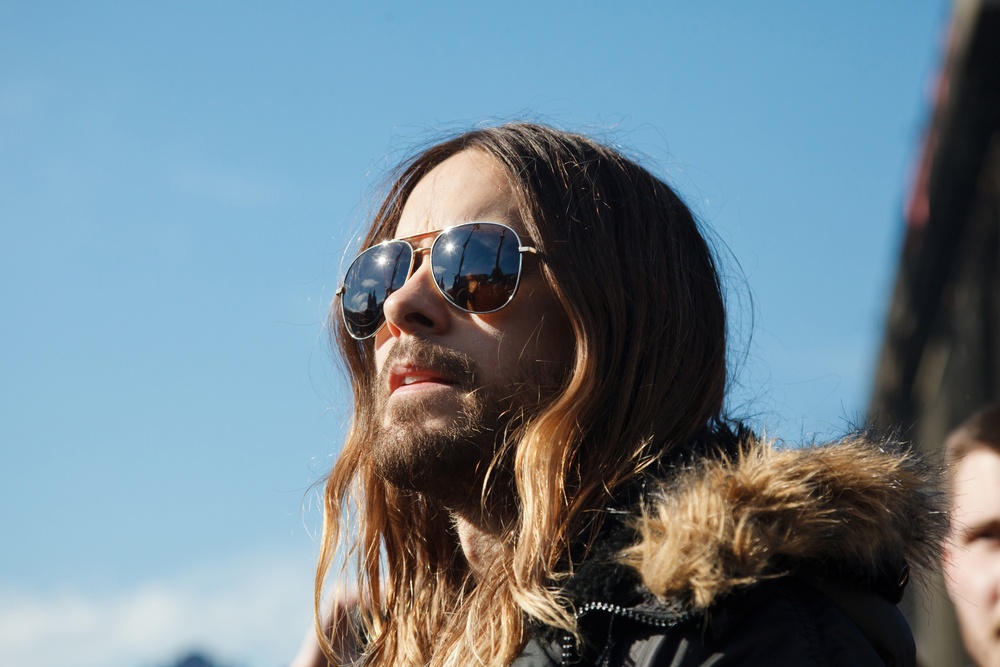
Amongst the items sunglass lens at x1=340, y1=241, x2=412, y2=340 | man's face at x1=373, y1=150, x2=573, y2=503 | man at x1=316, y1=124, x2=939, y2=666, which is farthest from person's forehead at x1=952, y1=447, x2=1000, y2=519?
sunglass lens at x1=340, y1=241, x2=412, y2=340

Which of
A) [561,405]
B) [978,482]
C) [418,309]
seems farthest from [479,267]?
[978,482]

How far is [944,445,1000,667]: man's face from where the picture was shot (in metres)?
2.90

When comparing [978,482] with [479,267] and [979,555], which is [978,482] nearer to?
[979,555]

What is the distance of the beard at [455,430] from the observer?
2.52 metres

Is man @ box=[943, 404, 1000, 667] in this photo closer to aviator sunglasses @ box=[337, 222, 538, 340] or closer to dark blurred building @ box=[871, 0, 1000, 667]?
aviator sunglasses @ box=[337, 222, 538, 340]

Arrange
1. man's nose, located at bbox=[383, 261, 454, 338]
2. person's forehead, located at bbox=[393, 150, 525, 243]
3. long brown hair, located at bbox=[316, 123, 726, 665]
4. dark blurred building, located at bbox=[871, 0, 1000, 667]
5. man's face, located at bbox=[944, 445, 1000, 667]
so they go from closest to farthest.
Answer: long brown hair, located at bbox=[316, 123, 726, 665] < man's nose, located at bbox=[383, 261, 454, 338] < person's forehead, located at bbox=[393, 150, 525, 243] < man's face, located at bbox=[944, 445, 1000, 667] < dark blurred building, located at bbox=[871, 0, 1000, 667]

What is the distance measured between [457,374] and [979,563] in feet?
4.85

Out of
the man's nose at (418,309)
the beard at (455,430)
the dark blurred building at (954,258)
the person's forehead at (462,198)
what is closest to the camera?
the beard at (455,430)

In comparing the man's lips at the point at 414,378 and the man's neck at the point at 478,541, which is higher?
the man's lips at the point at 414,378

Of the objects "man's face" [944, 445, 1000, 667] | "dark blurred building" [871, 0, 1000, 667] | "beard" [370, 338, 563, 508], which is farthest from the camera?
"dark blurred building" [871, 0, 1000, 667]

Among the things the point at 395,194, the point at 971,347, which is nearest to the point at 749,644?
the point at 395,194

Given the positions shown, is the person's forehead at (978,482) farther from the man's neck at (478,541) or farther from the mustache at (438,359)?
the mustache at (438,359)

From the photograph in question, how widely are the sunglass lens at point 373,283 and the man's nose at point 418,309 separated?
0.07 metres

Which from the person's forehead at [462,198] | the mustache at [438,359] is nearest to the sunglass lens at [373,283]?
the person's forehead at [462,198]
